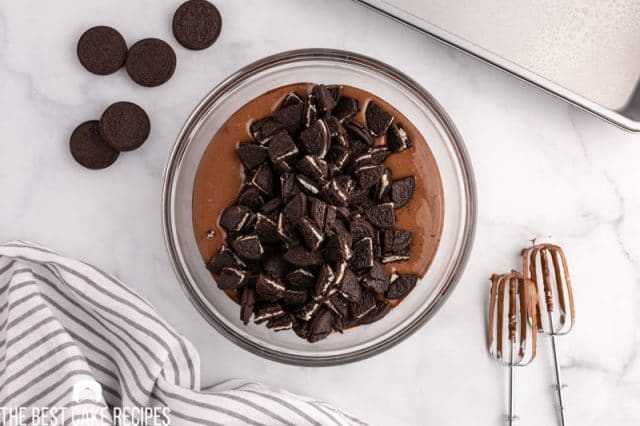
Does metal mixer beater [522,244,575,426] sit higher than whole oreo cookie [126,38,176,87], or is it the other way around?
whole oreo cookie [126,38,176,87]

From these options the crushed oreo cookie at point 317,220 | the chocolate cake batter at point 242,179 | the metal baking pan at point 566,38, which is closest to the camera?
the crushed oreo cookie at point 317,220

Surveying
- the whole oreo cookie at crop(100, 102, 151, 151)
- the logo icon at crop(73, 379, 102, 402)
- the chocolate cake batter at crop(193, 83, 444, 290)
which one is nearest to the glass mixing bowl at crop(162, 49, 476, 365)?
the chocolate cake batter at crop(193, 83, 444, 290)

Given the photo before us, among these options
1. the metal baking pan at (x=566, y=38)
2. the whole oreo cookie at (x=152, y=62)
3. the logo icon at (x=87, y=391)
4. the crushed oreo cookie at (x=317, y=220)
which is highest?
the metal baking pan at (x=566, y=38)

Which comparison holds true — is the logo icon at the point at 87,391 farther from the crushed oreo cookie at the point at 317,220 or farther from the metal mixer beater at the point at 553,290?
the metal mixer beater at the point at 553,290

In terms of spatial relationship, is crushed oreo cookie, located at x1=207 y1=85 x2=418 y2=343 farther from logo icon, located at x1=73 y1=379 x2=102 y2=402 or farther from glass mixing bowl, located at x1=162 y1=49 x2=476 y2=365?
logo icon, located at x1=73 y1=379 x2=102 y2=402

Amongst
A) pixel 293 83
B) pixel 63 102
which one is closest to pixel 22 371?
pixel 63 102

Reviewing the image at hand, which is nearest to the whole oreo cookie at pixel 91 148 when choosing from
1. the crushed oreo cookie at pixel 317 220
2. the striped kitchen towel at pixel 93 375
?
the striped kitchen towel at pixel 93 375

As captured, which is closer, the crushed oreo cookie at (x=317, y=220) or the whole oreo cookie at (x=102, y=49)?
the crushed oreo cookie at (x=317, y=220)

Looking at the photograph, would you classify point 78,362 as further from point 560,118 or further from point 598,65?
point 598,65
